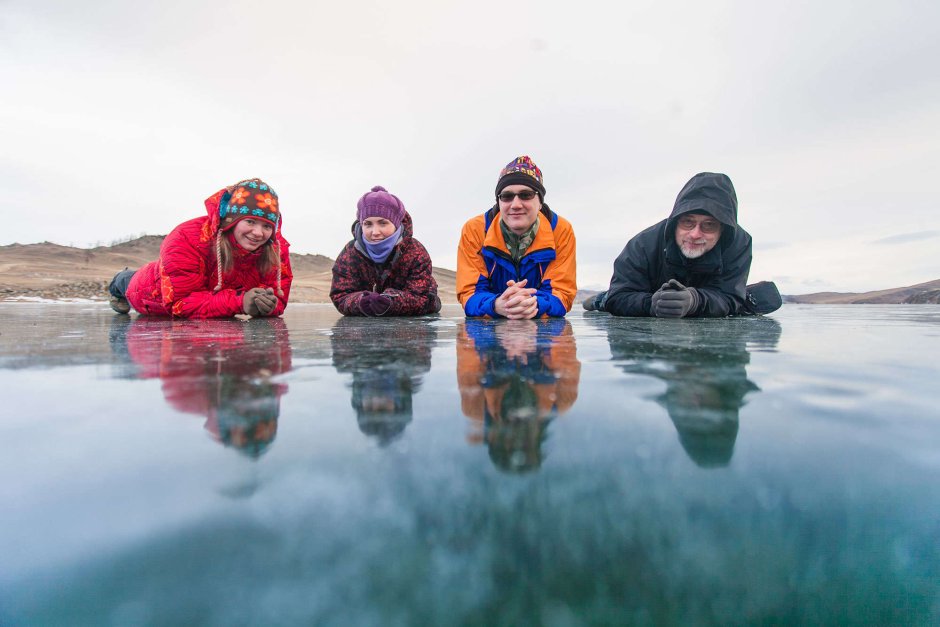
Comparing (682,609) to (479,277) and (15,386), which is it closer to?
(15,386)

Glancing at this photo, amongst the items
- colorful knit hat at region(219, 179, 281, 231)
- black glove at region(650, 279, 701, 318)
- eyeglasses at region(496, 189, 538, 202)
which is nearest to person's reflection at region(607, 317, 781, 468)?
black glove at region(650, 279, 701, 318)

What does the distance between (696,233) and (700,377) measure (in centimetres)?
221

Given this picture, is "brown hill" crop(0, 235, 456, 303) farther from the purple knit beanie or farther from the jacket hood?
the jacket hood

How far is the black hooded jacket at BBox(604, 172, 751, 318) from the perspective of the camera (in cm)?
264

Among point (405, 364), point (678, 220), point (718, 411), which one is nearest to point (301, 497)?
point (718, 411)

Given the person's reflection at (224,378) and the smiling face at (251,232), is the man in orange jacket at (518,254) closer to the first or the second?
the smiling face at (251,232)

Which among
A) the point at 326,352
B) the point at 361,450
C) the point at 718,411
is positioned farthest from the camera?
the point at 326,352

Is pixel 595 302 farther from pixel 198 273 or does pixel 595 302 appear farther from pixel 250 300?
pixel 198 273

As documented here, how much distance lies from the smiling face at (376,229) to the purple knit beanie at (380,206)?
0.02 metres

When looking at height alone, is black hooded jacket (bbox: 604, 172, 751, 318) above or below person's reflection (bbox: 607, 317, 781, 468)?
above

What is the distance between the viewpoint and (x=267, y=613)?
0.92 ft

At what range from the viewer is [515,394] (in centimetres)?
64

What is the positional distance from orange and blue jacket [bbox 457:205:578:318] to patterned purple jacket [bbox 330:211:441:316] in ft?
1.48

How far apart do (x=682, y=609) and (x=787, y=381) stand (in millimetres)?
644
